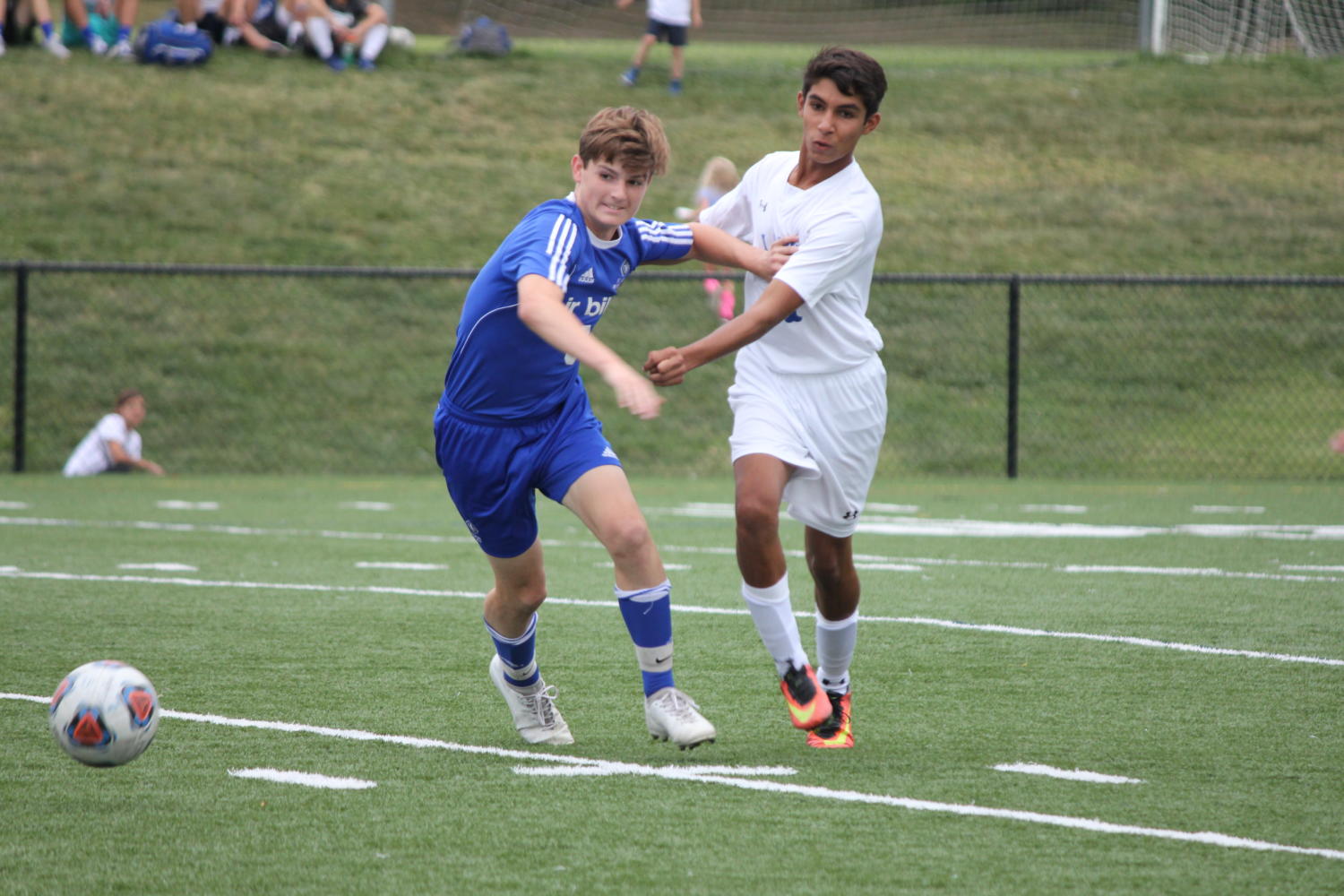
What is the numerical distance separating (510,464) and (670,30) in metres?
18.8

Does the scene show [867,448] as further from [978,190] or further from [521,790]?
[978,190]

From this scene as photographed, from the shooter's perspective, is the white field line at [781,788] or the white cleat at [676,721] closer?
the white field line at [781,788]

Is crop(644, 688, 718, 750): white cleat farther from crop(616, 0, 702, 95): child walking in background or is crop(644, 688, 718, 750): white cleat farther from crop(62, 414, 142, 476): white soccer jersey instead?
crop(616, 0, 702, 95): child walking in background

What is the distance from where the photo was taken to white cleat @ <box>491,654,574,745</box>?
15.5 feet

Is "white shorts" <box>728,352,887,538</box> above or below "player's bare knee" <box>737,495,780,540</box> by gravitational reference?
above

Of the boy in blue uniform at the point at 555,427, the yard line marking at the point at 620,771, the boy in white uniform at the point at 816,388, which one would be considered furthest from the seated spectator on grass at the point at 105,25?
the yard line marking at the point at 620,771

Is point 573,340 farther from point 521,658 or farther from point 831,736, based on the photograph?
point 831,736

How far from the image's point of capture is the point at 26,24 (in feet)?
73.8

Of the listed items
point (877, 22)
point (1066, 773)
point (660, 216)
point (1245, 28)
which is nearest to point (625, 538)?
point (1066, 773)

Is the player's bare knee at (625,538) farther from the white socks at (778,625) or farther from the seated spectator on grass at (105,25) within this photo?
the seated spectator on grass at (105,25)

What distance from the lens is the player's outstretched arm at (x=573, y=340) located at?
3729mm

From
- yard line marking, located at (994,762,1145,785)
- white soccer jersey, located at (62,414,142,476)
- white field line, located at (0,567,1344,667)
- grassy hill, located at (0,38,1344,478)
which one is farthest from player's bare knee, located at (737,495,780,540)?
grassy hill, located at (0,38,1344,478)

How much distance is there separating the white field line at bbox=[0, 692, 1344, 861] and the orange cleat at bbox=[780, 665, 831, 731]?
444 millimetres

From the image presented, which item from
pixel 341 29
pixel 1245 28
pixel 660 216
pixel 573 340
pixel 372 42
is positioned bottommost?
pixel 660 216
